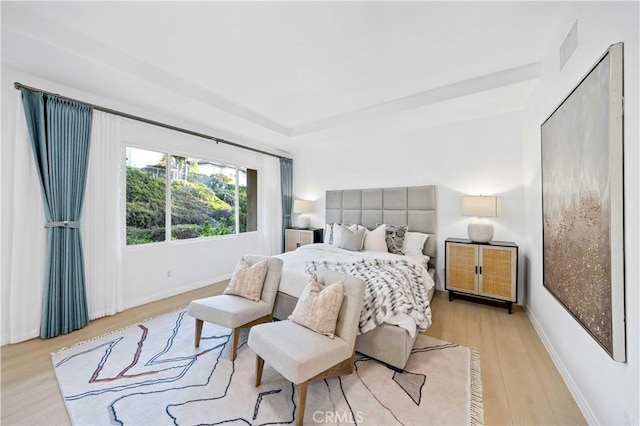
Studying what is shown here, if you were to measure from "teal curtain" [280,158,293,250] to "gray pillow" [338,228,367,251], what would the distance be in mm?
2004

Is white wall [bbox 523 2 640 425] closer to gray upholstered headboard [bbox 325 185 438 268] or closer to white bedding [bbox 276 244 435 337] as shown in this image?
white bedding [bbox 276 244 435 337]

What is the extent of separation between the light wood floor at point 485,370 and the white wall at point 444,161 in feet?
3.12

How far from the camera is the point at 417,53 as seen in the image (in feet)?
7.64

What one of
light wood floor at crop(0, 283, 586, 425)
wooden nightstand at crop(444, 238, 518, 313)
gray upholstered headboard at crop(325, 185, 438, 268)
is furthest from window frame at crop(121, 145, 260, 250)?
wooden nightstand at crop(444, 238, 518, 313)

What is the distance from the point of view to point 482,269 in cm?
330

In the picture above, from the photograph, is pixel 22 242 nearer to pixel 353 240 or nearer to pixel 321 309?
pixel 321 309

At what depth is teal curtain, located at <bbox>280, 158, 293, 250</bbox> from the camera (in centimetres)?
555

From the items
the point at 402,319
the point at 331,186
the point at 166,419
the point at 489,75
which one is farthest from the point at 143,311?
the point at 489,75

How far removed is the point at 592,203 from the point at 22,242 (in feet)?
15.0

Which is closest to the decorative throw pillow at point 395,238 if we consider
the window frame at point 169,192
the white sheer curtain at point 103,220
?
the window frame at point 169,192

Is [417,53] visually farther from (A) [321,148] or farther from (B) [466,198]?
(A) [321,148]

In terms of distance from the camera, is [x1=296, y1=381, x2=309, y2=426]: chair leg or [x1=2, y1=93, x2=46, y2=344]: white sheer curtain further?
[x1=2, y1=93, x2=46, y2=344]: white sheer curtain

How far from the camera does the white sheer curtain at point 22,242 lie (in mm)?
2426

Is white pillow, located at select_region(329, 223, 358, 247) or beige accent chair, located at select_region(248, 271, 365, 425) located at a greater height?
white pillow, located at select_region(329, 223, 358, 247)
